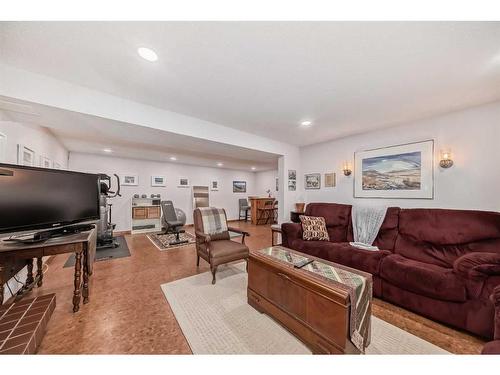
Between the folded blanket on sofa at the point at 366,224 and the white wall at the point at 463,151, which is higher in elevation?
the white wall at the point at 463,151

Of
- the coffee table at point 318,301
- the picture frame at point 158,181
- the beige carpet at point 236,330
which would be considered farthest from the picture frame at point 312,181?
the picture frame at point 158,181

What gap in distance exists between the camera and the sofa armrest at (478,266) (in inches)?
61.2

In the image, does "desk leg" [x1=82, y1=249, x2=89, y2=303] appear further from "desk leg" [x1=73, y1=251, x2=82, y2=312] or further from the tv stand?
the tv stand

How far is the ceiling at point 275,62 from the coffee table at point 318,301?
185 centimetres

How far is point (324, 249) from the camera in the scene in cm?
267

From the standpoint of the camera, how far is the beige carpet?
1.43m

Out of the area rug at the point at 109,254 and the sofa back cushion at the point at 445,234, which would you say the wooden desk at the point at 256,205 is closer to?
the area rug at the point at 109,254

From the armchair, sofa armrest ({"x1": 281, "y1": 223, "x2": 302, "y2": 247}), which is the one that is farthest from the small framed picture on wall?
sofa armrest ({"x1": 281, "y1": 223, "x2": 302, "y2": 247})

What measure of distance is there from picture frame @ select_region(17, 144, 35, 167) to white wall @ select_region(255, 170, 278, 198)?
293 inches

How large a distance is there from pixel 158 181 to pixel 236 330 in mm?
6108
